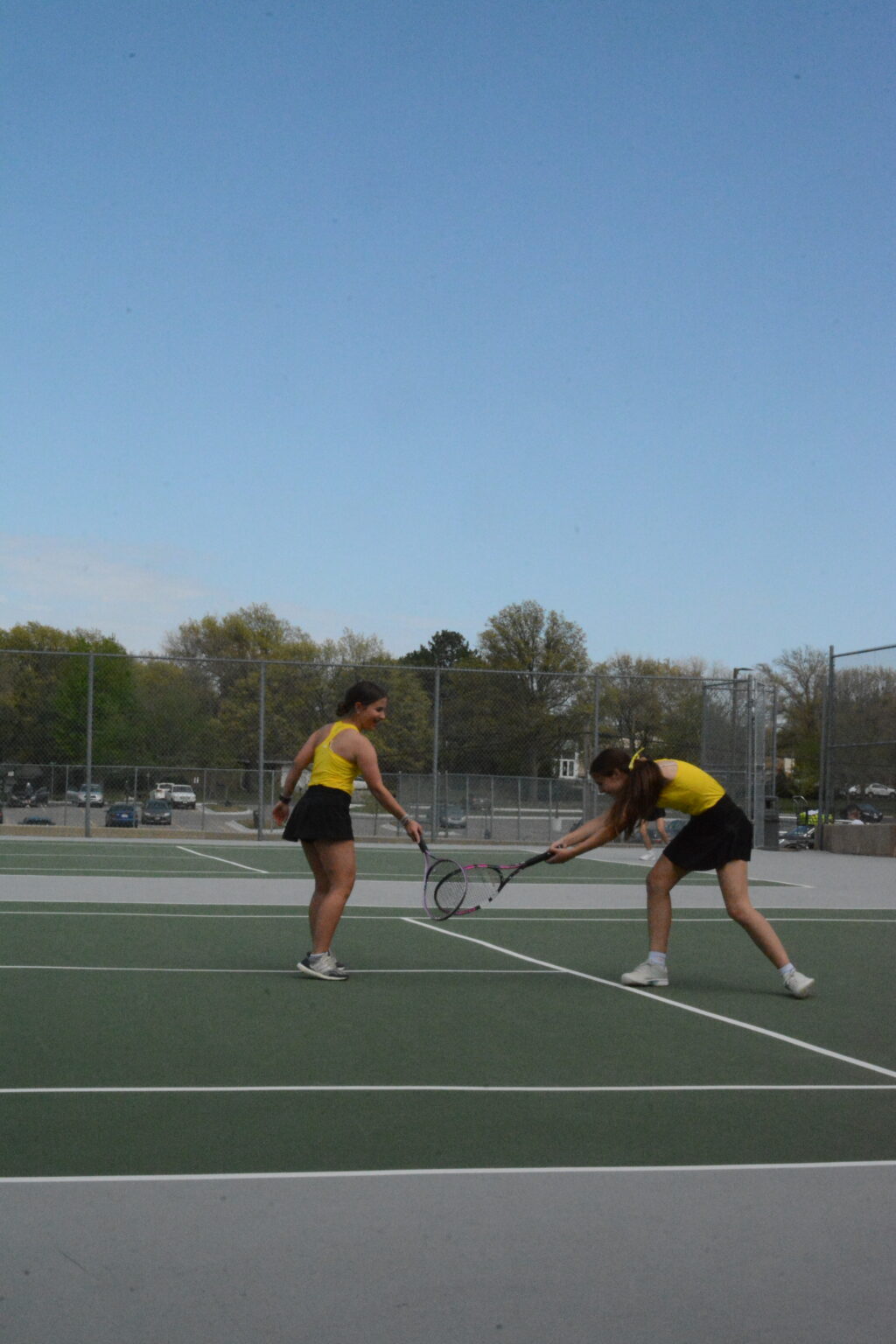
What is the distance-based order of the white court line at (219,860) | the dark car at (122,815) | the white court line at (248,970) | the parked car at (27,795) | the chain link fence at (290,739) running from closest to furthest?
the white court line at (248,970) → the white court line at (219,860) → the chain link fence at (290,739) → the dark car at (122,815) → the parked car at (27,795)

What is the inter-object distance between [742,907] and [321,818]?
219 cm

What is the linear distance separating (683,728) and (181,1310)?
3021 centimetres

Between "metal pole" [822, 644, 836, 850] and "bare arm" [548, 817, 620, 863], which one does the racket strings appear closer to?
"bare arm" [548, 817, 620, 863]

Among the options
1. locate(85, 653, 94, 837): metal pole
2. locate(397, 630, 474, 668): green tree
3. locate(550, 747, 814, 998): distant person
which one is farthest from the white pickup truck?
locate(397, 630, 474, 668): green tree

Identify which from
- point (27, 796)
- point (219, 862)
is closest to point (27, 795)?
point (27, 796)

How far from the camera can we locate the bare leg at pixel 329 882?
8078mm

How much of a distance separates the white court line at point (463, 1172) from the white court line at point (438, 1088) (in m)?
1.06

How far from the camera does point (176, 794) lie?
97.9ft

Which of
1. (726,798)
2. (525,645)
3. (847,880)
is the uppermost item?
(525,645)

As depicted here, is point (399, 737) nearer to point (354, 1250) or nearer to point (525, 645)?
point (354, 1250)

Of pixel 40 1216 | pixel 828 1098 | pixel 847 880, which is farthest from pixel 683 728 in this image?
pixel 40 1216

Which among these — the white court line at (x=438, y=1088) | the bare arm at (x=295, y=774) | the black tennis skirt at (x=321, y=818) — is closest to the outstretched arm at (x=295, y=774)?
the bare arm at (x=295, y=774)

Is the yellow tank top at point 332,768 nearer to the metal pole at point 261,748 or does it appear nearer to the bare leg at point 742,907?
the bare leg at point 742,907

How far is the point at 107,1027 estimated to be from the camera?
659 centimetres
